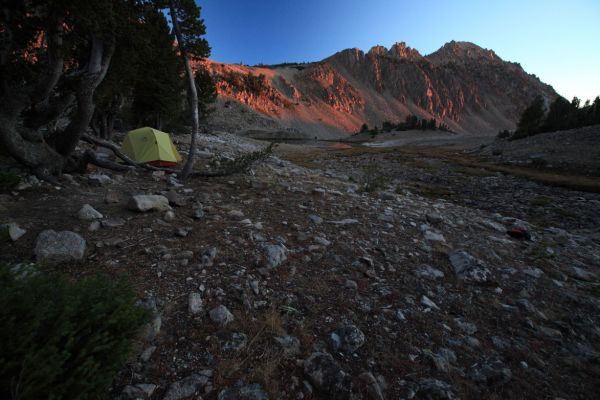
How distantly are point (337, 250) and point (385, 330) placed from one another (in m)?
1.95

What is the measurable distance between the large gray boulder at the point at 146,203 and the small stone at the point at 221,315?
3.40 meters

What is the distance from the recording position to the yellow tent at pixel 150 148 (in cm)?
1204

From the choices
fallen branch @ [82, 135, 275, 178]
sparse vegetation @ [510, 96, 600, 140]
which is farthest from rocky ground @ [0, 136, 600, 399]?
sparse vegetation @ [510, 96, 600, 140]

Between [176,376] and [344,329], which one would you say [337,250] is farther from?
[176,376]

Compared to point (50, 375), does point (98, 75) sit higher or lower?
higher

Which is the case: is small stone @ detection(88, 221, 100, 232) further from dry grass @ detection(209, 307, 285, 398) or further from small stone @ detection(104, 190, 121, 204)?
dry grass @ detection(209, 307, 285, 398)

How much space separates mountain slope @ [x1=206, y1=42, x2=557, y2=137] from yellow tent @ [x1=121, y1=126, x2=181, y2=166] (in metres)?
106

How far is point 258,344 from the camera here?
285 centimetres

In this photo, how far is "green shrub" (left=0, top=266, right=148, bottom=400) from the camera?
63.1 inches

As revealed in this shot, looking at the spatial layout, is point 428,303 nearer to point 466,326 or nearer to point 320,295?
point 466,326

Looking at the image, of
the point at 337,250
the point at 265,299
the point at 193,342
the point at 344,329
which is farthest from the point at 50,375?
the point at 337,250

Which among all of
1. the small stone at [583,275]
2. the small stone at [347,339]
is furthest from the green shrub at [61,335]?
the small stone at [583,275]

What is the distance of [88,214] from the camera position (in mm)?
4938

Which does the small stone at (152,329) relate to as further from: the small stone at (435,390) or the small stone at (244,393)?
the small stone at (435,390)
